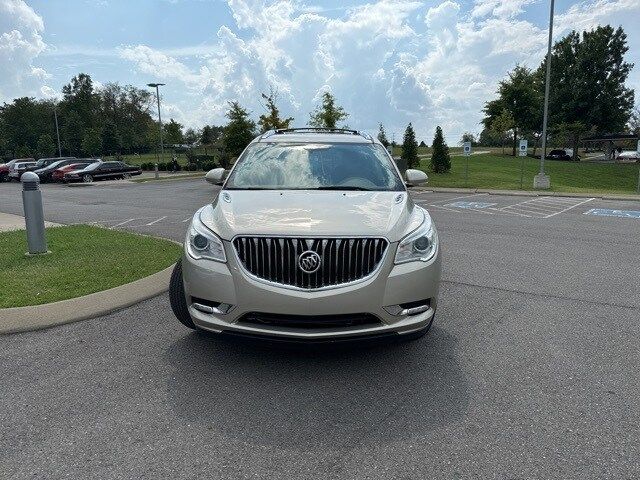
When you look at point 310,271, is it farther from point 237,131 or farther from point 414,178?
point 237,131

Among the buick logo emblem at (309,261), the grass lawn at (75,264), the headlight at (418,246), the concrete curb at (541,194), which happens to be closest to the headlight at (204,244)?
the buick logo emblem at (309,261)

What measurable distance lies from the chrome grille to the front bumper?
66 millimetres

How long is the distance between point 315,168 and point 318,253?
1676 mm

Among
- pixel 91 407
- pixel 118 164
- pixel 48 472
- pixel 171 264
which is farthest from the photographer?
pixel 118 164

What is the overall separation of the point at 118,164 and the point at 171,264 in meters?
33.3

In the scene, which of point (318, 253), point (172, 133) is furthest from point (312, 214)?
point (172, 133)

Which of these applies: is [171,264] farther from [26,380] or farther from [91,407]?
[91,407]

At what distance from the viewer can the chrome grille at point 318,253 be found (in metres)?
3.37

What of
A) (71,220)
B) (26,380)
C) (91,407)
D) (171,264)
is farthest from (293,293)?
(71,220)

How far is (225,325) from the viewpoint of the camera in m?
3.48

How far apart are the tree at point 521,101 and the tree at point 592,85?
8.33 ft

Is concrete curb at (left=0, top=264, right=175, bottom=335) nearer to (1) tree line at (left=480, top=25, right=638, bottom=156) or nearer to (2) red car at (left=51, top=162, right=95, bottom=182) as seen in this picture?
(2) red car at (left=51, top=162, right=95, bottom=182)

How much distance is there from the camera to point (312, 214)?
3682 mm

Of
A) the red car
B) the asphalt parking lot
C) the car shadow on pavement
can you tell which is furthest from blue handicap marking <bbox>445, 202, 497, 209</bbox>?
the red car
